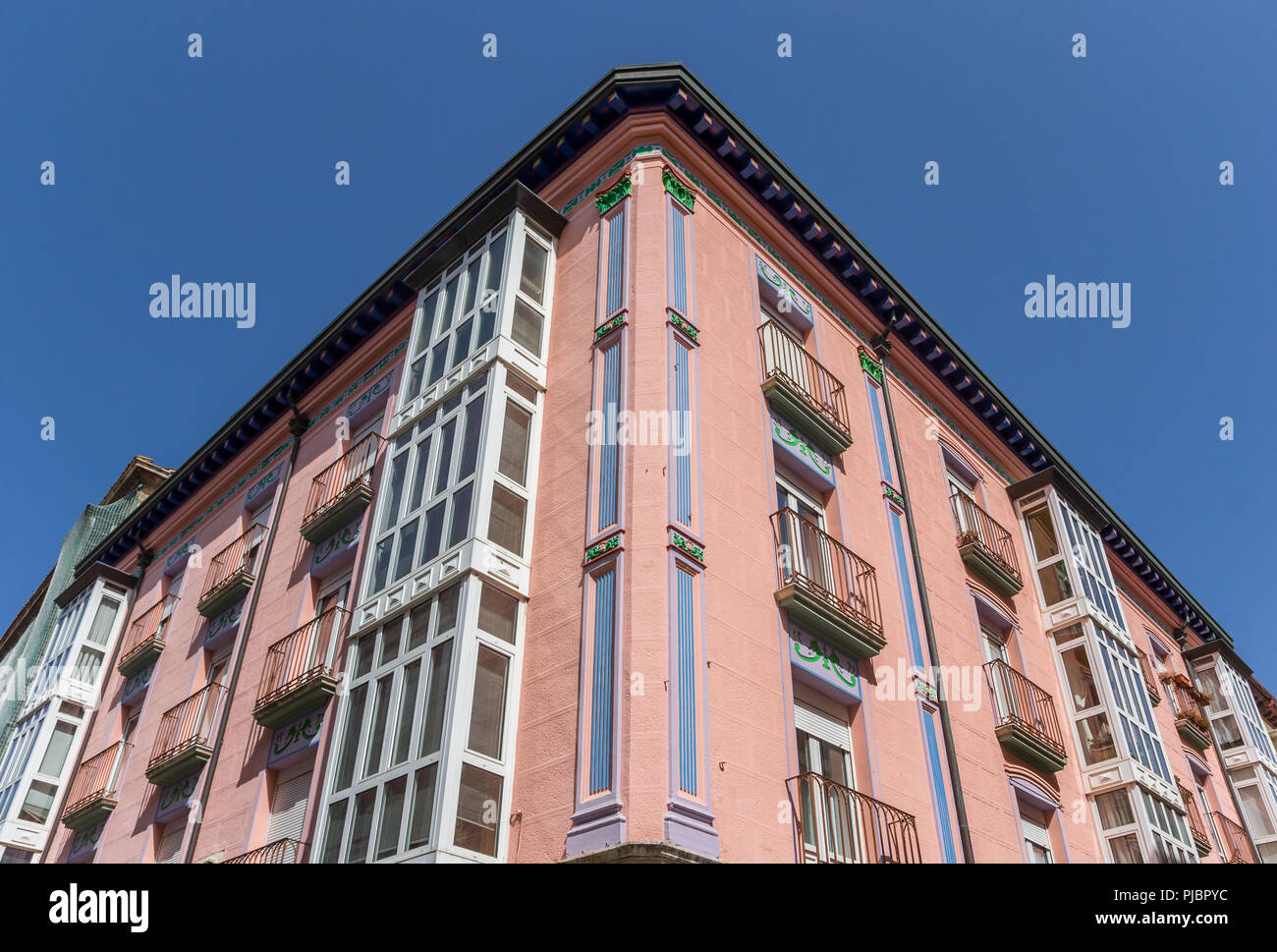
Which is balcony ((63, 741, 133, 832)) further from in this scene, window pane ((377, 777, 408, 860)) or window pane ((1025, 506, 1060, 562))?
window pane ((1025, 506, 1060, 562))

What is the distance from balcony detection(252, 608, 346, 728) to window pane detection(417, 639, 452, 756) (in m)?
3.06

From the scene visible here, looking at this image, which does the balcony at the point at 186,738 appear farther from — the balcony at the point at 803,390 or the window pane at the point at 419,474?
the balcony at the point at 803,390

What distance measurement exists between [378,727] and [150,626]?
12.7 meters

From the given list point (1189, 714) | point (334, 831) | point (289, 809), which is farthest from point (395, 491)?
point (1189, 714)

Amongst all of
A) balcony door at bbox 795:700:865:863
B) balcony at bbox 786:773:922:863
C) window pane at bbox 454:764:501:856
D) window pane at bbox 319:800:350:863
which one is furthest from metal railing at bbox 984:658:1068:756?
window pane at bbox 319:800:350:863

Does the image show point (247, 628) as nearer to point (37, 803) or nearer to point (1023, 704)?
point (37, 803)

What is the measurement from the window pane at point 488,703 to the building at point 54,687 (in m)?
12.9

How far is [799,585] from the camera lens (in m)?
12.3

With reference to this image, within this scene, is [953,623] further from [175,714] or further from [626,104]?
[175,714]

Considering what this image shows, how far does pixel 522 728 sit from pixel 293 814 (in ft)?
16.0

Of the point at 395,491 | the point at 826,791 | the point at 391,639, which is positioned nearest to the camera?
the point at 826,791

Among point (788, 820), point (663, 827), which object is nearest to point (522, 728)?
point (663, 827)

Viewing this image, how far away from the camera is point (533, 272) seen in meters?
15.1

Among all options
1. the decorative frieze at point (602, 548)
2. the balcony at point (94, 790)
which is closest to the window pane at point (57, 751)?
the balcony at point (94, 790)
